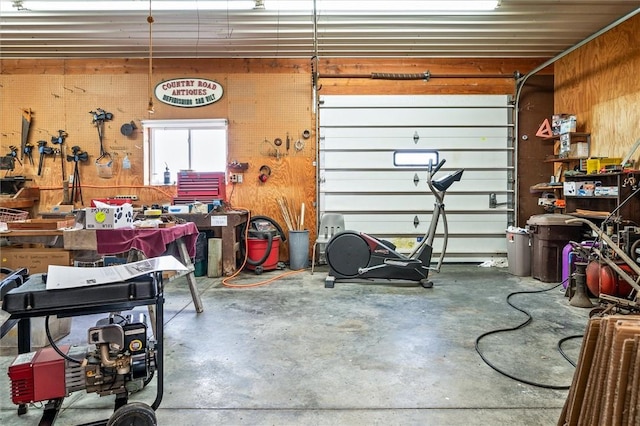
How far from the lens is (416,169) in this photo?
5711 mm

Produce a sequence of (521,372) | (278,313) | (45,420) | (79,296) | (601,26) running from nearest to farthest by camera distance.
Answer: (79,296)
(45,420)
(521,372)
(278,313)
(601,26)

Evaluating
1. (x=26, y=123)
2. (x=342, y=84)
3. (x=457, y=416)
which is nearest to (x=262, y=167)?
(x=342, y=84)

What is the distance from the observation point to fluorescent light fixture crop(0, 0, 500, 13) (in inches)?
163

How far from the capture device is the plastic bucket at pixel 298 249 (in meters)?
5.26

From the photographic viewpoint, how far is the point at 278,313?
3.34m

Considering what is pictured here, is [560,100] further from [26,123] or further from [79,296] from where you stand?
[26,123]

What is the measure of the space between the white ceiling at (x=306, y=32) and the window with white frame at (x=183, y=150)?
1.14 meters

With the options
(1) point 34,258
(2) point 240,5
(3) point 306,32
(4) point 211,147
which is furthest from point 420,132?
(1) point 34,258

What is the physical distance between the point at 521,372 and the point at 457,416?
0.70 m

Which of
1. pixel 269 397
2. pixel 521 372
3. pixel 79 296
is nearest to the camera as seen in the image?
pixel 79 296

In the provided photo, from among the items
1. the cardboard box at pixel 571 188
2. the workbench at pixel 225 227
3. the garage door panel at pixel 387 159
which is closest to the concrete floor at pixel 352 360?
the workbench at pixel 225 227

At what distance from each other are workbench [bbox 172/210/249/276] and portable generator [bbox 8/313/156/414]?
10.5ft

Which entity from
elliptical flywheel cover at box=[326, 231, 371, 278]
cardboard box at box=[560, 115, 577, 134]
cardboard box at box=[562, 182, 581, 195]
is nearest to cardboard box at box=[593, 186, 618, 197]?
cardboard box at box=[562, 182, 581, 195]

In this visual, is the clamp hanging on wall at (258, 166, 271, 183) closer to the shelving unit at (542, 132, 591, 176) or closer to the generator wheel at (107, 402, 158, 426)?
the shelving unit at (542, 132, 591, 176)
